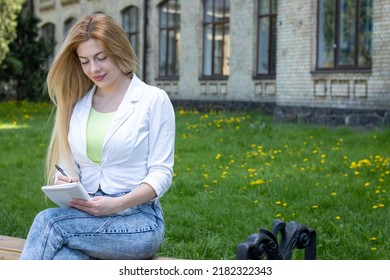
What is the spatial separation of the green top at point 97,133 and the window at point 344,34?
1197cm

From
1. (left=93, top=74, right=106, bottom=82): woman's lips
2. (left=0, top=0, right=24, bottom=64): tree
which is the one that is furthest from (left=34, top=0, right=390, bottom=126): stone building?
(left=93, top=74, right=106, bottom=82): woman's lips

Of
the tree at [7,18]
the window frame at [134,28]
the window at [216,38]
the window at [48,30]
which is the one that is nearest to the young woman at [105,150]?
the window at [216,38]

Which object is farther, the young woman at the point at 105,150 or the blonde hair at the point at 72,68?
the blonde hair at the point at 72,68

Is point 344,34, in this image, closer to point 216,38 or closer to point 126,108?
point 216,38

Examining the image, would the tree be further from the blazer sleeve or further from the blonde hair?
the blazer sleeve

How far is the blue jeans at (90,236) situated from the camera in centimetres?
315

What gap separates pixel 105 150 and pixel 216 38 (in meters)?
17.7

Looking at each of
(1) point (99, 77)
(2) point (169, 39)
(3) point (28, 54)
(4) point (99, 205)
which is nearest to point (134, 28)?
(2) point (169, 39)

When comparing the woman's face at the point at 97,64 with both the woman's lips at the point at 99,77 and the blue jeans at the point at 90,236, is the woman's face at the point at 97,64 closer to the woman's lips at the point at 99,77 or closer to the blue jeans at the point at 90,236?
the woman's lips at the point at 99,77

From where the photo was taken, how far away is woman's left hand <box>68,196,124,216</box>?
127 inches

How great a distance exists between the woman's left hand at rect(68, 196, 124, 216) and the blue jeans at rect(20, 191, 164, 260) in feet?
0.11

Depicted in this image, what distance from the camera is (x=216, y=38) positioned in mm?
20812
